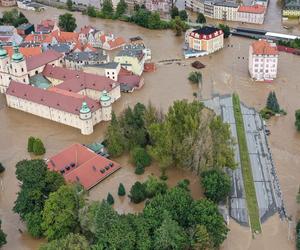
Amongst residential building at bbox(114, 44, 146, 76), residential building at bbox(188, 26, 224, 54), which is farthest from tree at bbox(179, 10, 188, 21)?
residential building at bbox(114, 44, 146, 76)

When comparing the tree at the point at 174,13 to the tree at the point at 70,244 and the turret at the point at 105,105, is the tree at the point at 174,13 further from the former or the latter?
the tree at the point at 70,244

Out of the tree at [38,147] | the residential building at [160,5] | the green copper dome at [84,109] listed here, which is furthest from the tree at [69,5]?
the tree at [38,147]

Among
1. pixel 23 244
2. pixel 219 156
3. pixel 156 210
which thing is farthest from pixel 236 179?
pixel 23 244

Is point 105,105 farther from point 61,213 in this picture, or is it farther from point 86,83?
point 61,213

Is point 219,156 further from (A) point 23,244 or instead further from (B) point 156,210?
(A) point 23,244

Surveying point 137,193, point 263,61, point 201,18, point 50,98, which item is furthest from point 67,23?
point 137,193

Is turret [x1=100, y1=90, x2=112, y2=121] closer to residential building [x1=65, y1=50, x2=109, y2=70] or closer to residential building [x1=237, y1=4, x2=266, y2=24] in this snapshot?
residential building [x1=65, y1=50, x2=109, y2=70]
